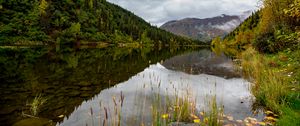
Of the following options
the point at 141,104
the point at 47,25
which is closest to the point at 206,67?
the point at 141,104

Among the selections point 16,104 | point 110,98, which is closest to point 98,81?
point 110,98

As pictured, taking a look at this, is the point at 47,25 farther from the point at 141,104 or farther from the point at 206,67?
the point at 141,104

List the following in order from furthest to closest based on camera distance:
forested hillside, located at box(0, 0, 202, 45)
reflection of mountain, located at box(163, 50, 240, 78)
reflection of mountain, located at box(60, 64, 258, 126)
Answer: forested hillside, located at box(0, 0, 202, 45), reflection of mountain, located at box(163, 50, 240, 78), reflection of mountain, located at box(60, 64, 258, 126)

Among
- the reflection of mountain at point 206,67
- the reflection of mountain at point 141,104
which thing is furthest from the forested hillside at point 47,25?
the reflection of mountain at point 141,104

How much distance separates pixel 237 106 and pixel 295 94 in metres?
2.87

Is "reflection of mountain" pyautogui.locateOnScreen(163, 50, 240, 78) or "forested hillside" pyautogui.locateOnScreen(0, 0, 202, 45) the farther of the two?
"forested hillside" pyautogui.locateOnScreen(0, 0, 202, 45)

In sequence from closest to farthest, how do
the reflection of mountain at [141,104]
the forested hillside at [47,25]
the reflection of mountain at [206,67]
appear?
the reflection of mountain at [141,104], the reflection of mountain at [206,67], the forested hillside at [47,25]

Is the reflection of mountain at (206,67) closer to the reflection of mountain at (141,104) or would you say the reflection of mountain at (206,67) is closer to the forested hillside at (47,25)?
the reflection of mountain at (141,104)

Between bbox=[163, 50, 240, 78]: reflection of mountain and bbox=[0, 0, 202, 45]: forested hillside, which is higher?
bbox=[0, 0, 202, 45]: forested hillside

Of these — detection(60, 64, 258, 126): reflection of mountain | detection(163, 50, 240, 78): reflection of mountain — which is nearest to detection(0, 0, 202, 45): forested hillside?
detection(163, 50, 240, 78): reflection of mountain

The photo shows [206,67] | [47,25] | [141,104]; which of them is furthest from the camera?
[47,25]

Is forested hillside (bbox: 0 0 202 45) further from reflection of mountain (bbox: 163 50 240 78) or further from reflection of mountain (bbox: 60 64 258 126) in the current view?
reflection of mountain (bbox: 60 64 258 126)

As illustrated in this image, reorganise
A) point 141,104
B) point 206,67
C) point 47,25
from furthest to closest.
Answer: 1. point 47,25
2. point 206,67
3. point 141,104

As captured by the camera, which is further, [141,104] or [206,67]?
[206,67]
